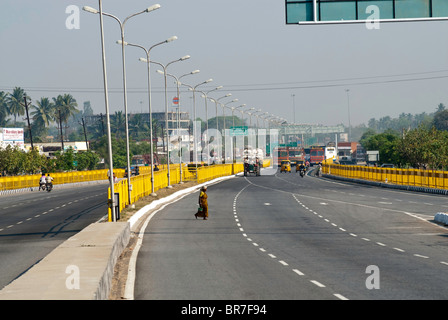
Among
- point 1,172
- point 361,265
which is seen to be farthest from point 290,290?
point 1,172

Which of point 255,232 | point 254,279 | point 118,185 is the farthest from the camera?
point 118,185

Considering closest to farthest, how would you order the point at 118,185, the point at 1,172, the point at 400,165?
the point at 118,185 → the point at 1,172 → the point at 400,165

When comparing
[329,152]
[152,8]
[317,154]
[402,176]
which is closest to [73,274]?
[152,8]

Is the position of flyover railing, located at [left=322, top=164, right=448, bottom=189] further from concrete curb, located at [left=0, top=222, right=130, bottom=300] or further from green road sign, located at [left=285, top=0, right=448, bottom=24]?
concrete curb, located at [left=0, top=222, right=130, bottom=300]

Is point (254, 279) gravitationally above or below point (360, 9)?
below

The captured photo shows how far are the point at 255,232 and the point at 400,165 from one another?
98895 mm

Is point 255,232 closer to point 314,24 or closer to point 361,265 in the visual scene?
point 314,24

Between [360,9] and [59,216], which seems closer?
[360,9]

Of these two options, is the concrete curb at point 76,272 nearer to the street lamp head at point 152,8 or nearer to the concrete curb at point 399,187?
the street lamp head at point 152,8

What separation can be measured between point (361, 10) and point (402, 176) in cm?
3924

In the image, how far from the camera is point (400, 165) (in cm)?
12400

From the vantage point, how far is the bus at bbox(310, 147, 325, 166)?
141250 millimetres

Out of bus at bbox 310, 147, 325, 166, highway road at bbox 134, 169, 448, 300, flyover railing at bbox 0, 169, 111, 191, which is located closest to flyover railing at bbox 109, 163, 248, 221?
highway road at bbox 134, 169, 448, 300

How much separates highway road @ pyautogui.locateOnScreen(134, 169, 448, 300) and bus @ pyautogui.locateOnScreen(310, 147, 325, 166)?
9892cm
